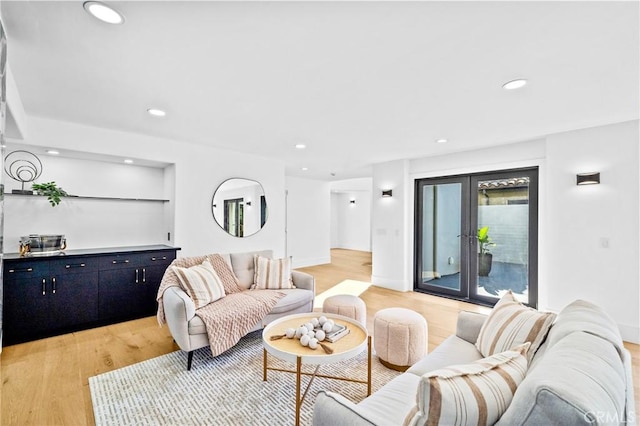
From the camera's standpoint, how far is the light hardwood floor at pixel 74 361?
1.99 metres

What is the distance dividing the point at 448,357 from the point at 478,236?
3353 mm

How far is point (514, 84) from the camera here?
7.59ft

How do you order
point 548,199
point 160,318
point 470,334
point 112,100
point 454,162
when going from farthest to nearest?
point 454,162
point 548,199
point 160,318
point 112,100
point 470,334

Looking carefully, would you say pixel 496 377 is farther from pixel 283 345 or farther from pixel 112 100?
pixel 112 100

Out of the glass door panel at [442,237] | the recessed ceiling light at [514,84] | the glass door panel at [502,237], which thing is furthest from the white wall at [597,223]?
the recessed ceiling light at [514,84]

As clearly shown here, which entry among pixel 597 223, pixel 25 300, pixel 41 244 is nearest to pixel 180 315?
pixel 25 300

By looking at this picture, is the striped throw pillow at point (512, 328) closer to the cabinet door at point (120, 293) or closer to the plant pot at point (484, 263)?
the plant pot at point (484, 263)

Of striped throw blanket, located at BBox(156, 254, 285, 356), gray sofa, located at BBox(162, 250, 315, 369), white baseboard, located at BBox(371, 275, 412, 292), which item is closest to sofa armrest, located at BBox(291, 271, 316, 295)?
gray sofa, located at BBox(162, 250, 315, 369)

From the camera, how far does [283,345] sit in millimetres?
2018

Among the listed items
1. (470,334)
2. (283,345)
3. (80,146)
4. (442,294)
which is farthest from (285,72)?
(442,294)

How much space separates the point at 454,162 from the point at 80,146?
17.2 feet

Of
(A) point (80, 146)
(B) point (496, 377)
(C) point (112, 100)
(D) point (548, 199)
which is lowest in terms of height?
(B) point (496, 377)

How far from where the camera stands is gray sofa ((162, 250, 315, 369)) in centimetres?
248

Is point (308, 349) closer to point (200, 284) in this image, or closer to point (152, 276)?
point (200, 284)
